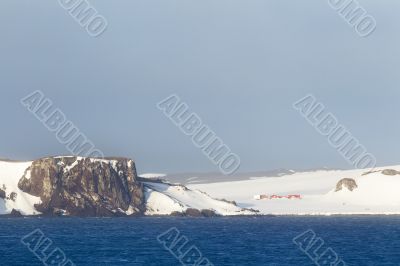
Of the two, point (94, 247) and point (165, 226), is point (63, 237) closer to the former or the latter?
point (94, 247)

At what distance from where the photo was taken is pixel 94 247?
445ft

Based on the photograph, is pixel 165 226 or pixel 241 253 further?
pixel 165 226

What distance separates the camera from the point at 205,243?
147 metres

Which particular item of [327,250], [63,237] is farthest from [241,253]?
[63,237]

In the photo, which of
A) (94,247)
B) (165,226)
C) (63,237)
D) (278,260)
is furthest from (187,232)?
(278,260)

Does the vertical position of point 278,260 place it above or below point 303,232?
below

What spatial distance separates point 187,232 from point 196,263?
5858cm

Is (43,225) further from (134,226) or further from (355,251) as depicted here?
(355,251)

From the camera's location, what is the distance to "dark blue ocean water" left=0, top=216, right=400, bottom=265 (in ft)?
393

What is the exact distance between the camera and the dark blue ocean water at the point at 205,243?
120 metres

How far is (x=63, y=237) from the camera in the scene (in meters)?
154

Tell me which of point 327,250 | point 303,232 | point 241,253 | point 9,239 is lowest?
point 9,239

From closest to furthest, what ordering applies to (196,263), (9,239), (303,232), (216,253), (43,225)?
1. (196,263)
2. (216,253)
3. (9,239)
4. (303,232)
5. (43,225)

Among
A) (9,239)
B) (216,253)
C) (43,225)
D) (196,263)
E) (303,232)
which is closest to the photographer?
(196,263)
